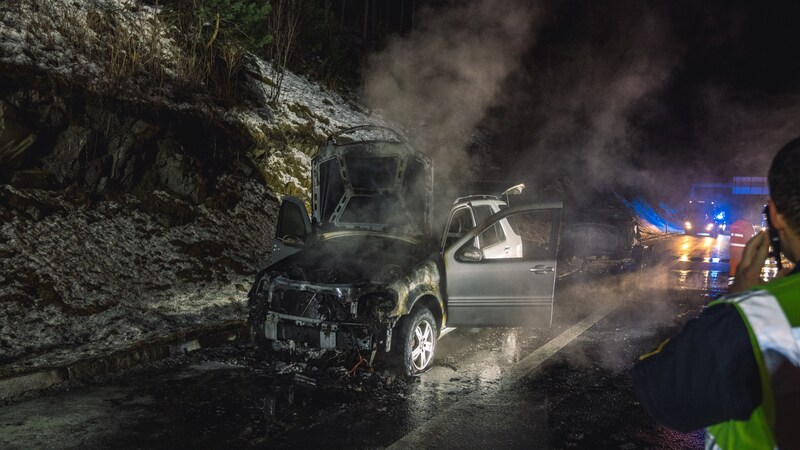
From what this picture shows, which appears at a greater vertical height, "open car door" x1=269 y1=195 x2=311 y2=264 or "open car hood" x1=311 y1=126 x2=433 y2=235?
"open car hood" x1=311 y1=126 x2=433 y2=235

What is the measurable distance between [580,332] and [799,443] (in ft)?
21.5

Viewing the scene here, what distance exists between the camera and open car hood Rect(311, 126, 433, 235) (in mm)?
6715

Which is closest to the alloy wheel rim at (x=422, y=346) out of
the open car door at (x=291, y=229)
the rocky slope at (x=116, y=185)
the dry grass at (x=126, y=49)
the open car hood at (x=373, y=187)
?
the open car hood at (x=373, y=187)

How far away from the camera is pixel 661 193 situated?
43906mm

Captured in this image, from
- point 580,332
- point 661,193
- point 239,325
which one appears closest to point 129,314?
point 239,325

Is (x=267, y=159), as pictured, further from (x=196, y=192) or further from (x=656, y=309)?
(x=656, y=309)

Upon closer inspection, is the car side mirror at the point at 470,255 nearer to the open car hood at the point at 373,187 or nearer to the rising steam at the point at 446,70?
the open car hood at the point at 373,187

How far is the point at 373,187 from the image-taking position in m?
7.18

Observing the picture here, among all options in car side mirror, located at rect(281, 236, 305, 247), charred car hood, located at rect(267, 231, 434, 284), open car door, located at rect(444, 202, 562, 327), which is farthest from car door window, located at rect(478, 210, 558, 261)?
car side mirror, located at rect(281, 236, 305, 247)

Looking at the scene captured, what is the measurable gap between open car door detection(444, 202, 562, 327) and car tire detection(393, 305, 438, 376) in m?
0.39

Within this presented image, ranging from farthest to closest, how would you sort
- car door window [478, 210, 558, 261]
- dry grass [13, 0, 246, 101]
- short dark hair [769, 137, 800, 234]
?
dry grass [13, 0, 246, 101] < car door window [478, 210, 558, 261] < short dark hair [769, 137, 800, 234]

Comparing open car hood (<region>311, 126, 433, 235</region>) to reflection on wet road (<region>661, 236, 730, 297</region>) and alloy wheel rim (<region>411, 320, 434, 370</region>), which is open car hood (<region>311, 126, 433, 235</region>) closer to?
alloy wheel rim (<region>411, 320, 434, 370</region>)

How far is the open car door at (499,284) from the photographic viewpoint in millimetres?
6090

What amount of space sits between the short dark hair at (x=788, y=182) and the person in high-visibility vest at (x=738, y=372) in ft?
0.34
